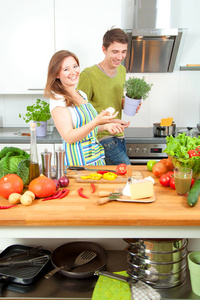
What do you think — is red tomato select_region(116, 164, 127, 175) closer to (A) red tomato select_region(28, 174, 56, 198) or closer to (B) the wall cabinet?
(A) red tomato select_region(28, 174, 56, 198)

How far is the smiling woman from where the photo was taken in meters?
2.05

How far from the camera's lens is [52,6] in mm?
3359

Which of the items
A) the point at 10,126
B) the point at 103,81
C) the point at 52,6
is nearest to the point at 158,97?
the point at 103,81

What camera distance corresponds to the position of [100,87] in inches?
114

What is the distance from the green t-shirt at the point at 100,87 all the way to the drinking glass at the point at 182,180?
4.80ft

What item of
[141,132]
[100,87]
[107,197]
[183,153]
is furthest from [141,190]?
[141,132]

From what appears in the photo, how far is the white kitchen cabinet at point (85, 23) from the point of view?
11.0 ft

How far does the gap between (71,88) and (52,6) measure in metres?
1.58

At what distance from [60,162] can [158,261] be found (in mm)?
685

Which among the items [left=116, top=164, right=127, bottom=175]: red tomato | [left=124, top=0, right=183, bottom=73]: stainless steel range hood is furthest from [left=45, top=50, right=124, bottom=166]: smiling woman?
[left=124, top=0, right=183, bottom=73]: stainless steel range hood

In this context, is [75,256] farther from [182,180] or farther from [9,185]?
[182,180]

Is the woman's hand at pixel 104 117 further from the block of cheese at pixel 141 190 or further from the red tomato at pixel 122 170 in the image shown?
the block of cheese at pixel 141 190

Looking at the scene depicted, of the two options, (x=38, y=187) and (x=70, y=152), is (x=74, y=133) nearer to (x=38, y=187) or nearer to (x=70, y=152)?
(x=70, y=152)

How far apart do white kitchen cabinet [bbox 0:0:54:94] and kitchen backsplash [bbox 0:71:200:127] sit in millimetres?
507
